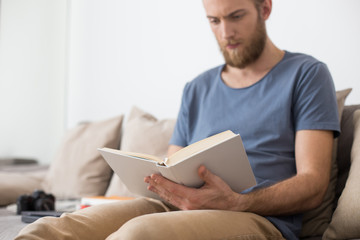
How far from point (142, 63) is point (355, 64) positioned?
1294 mm

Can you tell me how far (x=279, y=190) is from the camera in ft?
4.15

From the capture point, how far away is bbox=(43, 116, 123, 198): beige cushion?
2.38m

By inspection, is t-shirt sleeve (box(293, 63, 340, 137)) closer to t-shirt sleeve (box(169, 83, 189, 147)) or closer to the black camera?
t-shirt sleeve (box(169, 83, 189, 147))

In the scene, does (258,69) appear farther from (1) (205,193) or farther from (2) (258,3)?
(1) (205,193)

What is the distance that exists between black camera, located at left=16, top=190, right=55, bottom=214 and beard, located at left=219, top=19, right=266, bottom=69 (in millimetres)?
887

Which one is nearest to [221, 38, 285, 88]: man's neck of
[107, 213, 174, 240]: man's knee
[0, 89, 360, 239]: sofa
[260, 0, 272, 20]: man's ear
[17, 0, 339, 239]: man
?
[17, 0, 339, 239]: man

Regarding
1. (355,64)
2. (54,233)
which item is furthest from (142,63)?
(54,233)

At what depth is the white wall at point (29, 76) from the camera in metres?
3.36

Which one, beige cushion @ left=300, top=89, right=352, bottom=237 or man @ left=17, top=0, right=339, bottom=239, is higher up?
man @ left=17, top=0, right=339, bottom=239

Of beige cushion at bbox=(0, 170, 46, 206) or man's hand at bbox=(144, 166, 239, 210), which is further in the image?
beige cushion at bbox=(0, 170, 46, 206)

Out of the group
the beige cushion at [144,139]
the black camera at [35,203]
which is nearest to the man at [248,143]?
the beige cushion at [144,139]

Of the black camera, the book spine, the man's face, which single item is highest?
the man's face

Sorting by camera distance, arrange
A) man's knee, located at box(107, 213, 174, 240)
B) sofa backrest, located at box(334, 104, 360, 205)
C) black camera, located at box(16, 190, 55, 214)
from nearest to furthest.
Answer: man's knee, located at box(107, 213, 174, 240), sofa backrest, located at box(334, 104, 360, 205), black camera, located at box(16, 190, 55, 214)

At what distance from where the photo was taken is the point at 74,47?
3.21 meters
